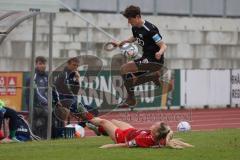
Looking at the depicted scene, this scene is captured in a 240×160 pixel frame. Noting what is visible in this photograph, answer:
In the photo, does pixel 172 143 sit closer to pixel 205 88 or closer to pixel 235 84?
pixel 205 88

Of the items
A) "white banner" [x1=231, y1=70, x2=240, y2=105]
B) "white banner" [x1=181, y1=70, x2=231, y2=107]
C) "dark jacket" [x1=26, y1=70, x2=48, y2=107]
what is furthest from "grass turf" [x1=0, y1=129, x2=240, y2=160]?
"white banner" [x1=231, y1=70, x2=240, y2=105]

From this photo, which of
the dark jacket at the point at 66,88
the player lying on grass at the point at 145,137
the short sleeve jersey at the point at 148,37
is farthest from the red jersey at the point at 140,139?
the dark jacket at the point at 66,88

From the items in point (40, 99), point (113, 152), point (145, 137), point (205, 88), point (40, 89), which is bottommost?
point (113, 152)

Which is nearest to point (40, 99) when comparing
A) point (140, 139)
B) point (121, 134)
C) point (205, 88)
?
point (121, 134)

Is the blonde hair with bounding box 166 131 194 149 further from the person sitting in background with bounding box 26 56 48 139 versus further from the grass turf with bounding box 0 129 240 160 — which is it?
the person sitting in background with bounding box 26 56 48 139

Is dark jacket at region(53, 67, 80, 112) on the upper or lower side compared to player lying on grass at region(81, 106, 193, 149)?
upper

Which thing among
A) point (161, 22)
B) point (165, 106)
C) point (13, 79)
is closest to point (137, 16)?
point (13, 79)

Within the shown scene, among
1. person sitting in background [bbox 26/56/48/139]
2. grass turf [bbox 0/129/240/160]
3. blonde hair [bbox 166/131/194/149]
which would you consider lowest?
grass turf [bbox 0/129/240/160]

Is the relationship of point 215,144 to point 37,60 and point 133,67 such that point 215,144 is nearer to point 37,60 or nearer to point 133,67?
point 133,67

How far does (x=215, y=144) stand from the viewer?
46.0ft

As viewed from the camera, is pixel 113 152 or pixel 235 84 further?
pixel 235 84

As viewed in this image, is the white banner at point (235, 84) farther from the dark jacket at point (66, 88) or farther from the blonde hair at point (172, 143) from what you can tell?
the blonde hair at point (172, 143)

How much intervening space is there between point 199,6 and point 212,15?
2.81ft

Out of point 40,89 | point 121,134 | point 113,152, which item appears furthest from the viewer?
point 40,89
